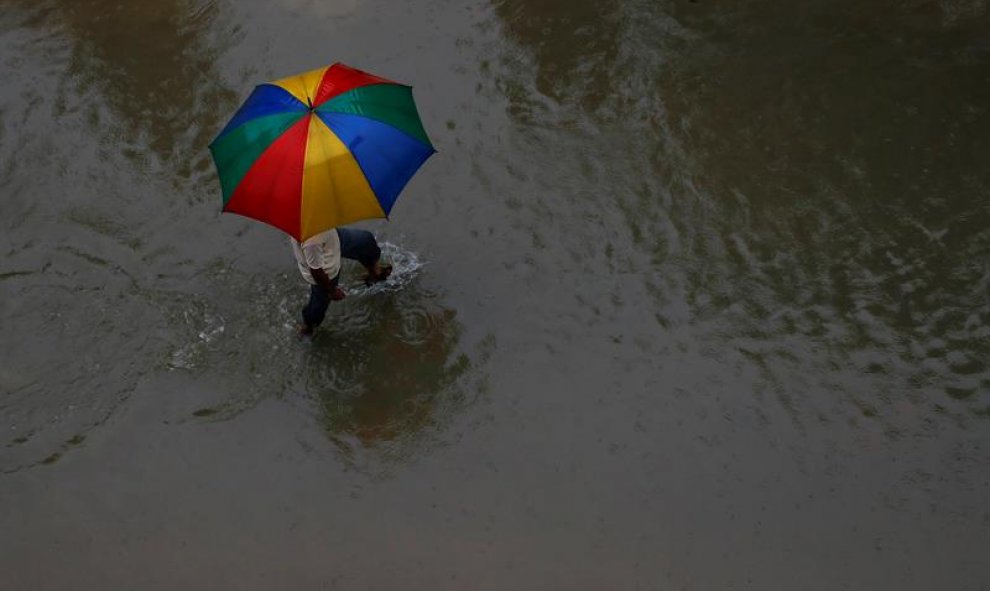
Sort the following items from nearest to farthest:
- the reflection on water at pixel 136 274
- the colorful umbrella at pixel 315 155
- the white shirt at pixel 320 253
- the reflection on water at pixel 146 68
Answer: the colorful umbrella at pixel 315 155 → the white shirt at pixel 320 253 → the reflection on water at pixel 136 274 → the reflection on water at pixel 146 68

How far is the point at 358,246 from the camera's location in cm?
599

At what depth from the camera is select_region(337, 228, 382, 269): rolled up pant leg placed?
234 inches

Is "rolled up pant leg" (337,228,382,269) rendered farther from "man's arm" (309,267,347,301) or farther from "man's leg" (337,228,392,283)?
"man's arm" (309,267,347,301)

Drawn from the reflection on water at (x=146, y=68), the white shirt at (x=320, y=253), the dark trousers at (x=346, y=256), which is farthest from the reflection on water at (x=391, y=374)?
Result: the reflection on water at (x=146, y=68)

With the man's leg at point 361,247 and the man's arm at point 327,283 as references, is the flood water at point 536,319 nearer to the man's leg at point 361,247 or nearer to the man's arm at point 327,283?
the man's leg at point 361,247

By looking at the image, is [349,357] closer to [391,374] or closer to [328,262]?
[391,374]

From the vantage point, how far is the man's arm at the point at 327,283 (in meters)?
5.60

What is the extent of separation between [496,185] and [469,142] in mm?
500

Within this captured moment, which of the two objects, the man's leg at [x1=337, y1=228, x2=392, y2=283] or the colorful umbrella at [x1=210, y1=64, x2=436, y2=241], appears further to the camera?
the man's leg at [x1=337, y1=228, x2=392, y2=283]

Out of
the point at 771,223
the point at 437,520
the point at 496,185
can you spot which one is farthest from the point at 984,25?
the point at 437,520

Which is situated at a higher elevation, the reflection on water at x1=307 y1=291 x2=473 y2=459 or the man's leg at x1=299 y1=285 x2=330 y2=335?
the man's leg at x1=299 y1=285 x2=330 y2=335

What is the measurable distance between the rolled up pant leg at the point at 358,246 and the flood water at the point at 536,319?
35cm

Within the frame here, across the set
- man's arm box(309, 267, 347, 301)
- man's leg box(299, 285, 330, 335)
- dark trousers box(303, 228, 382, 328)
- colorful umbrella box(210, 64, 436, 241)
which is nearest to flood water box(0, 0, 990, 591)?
man's leg box(299, 285, 330, 335)

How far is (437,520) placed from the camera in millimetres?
5266
